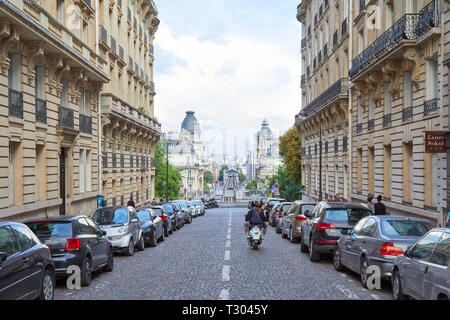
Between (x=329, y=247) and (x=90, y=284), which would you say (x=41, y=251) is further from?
(x=329, y=247)

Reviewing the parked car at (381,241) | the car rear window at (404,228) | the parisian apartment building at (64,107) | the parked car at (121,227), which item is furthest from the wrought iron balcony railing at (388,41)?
the parisian apartment building at (64,107)

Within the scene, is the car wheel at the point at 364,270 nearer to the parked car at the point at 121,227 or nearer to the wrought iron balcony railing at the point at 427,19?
the parked car at the point at 121,227

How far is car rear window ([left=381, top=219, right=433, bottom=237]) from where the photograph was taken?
1095 cm

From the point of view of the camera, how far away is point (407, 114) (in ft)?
70.9

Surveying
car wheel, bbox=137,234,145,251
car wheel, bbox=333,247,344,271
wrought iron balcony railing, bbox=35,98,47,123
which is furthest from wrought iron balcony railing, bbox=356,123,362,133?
car wheel, bbox=333,247,344,271

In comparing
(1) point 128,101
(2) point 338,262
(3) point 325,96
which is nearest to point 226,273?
A: (2) point 338,262

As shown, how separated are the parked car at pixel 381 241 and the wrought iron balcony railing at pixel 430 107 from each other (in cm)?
815

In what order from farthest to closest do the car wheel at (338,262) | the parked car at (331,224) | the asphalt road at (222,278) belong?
the parked car at (331,224) < the car wheel at (338,262) < the asphalt road at (222,278)

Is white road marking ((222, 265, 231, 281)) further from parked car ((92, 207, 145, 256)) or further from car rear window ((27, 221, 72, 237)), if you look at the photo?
parked car ((92, 207, 145, 256))

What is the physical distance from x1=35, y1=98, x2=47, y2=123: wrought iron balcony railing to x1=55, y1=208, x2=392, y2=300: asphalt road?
640 centimetres

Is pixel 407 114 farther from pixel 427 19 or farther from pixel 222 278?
Answer: pixel 222 278

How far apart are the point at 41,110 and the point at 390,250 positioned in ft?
47.6

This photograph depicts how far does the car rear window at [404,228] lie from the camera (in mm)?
10945

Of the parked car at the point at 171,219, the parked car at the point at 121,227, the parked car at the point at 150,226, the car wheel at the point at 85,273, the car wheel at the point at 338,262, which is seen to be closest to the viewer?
the car wheel at the point at 85,273
